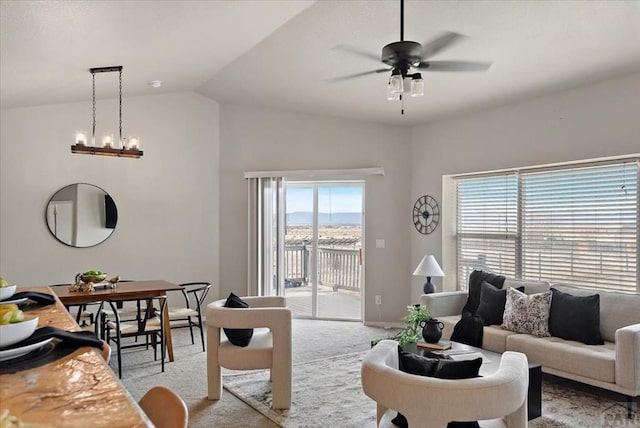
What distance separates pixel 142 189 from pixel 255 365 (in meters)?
3.56

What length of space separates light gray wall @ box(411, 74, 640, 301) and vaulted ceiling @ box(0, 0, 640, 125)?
180mm

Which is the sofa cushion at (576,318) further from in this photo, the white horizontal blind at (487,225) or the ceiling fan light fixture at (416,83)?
the ceiling fan light fixture at (416,83)

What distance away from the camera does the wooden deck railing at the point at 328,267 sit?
22.3ft

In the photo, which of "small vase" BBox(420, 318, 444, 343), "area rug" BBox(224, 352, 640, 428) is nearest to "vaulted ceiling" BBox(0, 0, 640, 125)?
"small vase" BBox(420, 318, 444, 343)

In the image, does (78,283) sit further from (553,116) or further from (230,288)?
(553,116)

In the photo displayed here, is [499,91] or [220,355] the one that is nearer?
[220,355]

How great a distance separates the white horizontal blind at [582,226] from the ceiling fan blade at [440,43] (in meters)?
1.96

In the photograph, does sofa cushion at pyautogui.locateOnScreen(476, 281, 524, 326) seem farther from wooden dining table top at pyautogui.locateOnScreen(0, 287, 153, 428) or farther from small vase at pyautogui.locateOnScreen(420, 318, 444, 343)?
wooden dining table top at pyautogui.locateOnScreen(0, 287, 153, 428)

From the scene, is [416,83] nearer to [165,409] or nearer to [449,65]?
[449,65]

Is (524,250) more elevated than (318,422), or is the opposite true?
(524,250)

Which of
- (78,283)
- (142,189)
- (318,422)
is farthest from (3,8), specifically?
(142,189)

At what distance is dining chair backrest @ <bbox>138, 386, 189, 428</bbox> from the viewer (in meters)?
1.32

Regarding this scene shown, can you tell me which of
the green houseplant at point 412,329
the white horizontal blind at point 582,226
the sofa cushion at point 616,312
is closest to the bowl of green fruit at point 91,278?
the green houseplant at point 412,329

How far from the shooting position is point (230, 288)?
6875 mm
